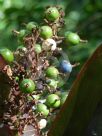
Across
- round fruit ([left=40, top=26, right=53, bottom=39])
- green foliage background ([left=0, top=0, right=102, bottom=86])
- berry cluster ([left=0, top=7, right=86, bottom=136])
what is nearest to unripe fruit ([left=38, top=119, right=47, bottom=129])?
berry cluster ([left=0, top=7, right=86, bottom=136])

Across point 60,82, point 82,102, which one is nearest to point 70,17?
point 60,82

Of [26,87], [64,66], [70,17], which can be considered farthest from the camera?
[70,17]

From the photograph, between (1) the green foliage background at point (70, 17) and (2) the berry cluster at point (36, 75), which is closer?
(2) the berry cluster at point (36, 75)

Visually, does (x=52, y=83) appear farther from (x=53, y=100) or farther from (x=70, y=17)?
(x=70, y=17)

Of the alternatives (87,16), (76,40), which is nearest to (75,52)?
(87,16)

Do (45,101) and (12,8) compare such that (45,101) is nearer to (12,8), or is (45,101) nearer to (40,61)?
(40,61)

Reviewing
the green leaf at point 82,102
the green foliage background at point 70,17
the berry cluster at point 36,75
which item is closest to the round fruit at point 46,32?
the berry cluster at point 36,75

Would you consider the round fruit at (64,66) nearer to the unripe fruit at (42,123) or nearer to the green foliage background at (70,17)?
the unripe fruit at (42,123)
